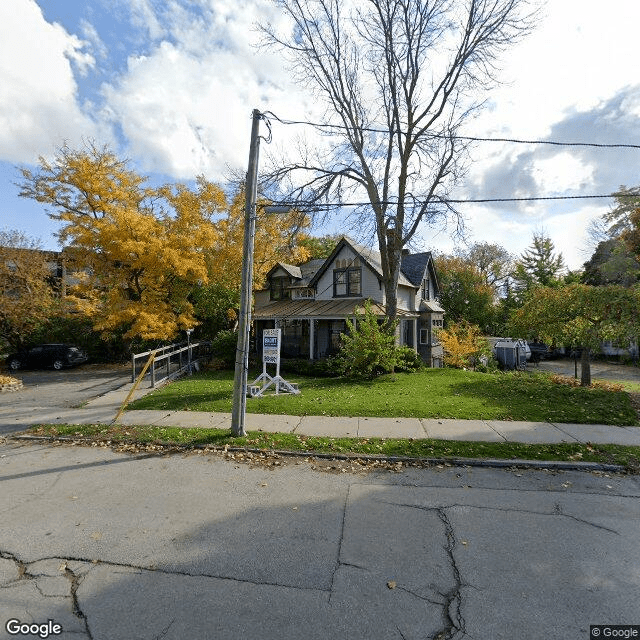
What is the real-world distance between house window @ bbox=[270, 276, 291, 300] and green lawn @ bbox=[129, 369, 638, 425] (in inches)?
462

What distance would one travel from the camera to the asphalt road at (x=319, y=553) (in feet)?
9.48

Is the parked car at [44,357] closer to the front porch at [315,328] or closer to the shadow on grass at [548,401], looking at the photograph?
the front porch at [315,328]

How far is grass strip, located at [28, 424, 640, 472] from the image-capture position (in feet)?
20.9

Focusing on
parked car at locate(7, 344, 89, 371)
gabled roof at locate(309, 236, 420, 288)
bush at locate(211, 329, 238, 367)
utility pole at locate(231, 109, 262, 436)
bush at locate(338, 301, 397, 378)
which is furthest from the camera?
gabled roof at locate(309, 236, 420, 288)

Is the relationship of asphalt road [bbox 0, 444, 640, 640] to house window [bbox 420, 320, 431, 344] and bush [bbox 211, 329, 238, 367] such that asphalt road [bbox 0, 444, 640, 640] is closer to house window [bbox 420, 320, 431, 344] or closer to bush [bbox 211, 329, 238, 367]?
bush [bbox 211, 329, 238, 367]

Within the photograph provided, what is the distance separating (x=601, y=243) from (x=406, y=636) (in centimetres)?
4283

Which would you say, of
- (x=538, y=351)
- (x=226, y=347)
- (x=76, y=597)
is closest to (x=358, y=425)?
(x=76, y=597)

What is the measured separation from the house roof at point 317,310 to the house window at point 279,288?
95 centimetres

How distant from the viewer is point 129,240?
16500 mm

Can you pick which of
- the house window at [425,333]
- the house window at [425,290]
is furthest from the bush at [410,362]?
the house window at [425,290]

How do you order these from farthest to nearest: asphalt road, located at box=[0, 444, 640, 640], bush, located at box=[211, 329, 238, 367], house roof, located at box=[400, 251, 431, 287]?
1. house roof, located at box=[400, 251, 431, 287]
2. bush, located at box=[211, 329, 238, 367]
3. asphalt road, located at box=[0, 444, 640, 640]

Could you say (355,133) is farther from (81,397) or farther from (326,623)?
(326,623)

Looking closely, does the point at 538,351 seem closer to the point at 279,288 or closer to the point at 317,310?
the point at 317,310

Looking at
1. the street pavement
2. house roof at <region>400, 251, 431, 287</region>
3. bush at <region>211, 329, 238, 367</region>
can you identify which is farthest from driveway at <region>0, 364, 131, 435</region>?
house roof at <region>400, 251, 431, 287</region>
